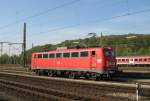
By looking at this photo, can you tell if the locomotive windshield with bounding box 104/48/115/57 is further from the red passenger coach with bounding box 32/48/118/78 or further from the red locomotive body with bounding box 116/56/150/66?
the red locomotive body with bounding box 116/56/150/66

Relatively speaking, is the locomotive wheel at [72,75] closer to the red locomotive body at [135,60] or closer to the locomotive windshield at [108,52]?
the locomotive windshield at [108,52]

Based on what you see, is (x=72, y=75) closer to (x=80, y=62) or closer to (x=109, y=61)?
(x=80, y=62)

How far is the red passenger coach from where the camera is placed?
2823cm

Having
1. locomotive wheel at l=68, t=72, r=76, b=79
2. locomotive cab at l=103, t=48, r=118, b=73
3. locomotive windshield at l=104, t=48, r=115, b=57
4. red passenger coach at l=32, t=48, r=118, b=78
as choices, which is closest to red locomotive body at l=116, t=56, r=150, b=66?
red passenger coach at l=32, t=48, r=118, b=78

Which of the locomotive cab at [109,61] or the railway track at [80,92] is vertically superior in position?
the locomotive cab at [109,61]

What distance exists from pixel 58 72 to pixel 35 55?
282 inches

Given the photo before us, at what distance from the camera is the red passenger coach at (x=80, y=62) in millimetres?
28234

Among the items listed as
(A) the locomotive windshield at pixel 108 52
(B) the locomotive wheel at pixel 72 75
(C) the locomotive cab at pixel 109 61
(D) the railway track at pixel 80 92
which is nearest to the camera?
(D) the railway track at pixel 80 92

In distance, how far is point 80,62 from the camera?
30.3 m

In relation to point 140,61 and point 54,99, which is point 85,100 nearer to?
point 54,99

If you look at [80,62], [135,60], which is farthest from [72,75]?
[135,60]

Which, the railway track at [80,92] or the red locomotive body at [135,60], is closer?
the railway track at [80,92]

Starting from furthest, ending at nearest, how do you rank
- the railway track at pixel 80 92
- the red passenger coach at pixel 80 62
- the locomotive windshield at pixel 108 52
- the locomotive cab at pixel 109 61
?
the locomotive windshield at pixel 108 52, the red passenger coach at pixel 80 62, the locomotive cab at pixel 109 61, the railway track at pixel 80 92

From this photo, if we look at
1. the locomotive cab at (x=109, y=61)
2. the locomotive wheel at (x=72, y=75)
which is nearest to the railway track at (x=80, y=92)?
the locomotive cab at (x=109, y=61)
